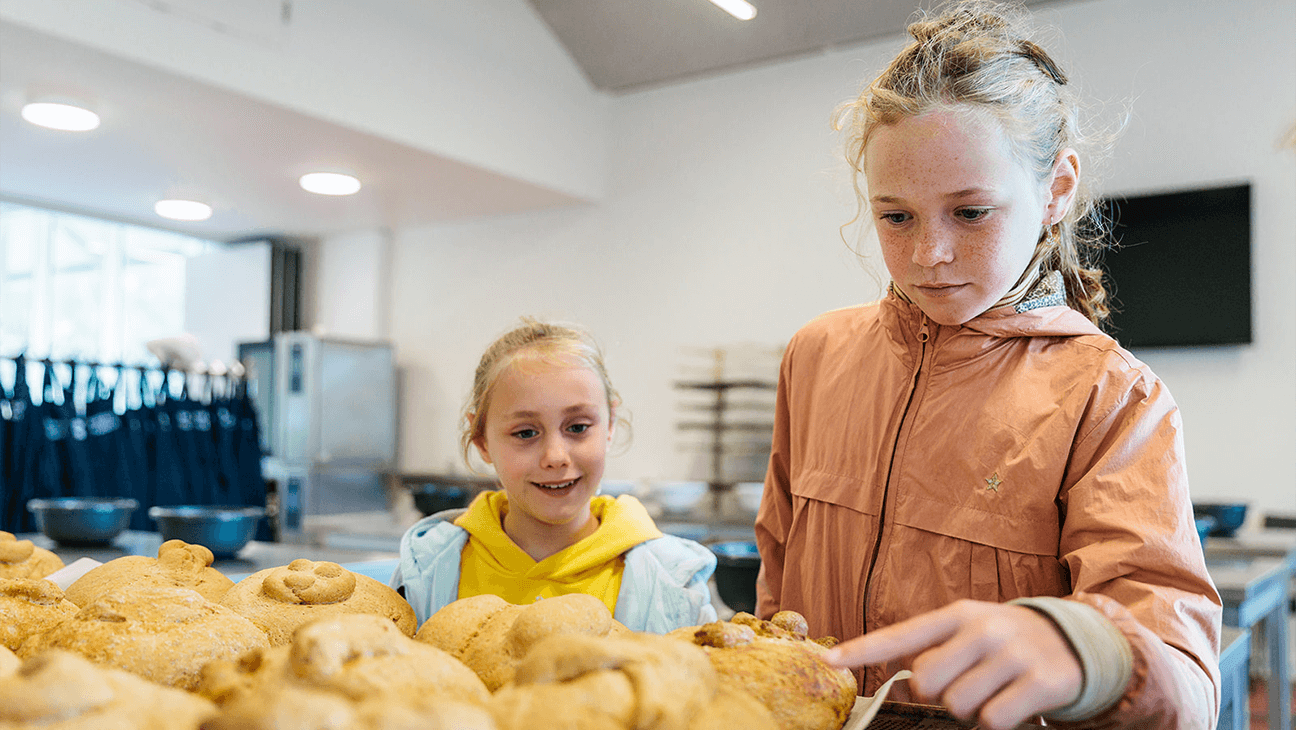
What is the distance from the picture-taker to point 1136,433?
29.2 inches

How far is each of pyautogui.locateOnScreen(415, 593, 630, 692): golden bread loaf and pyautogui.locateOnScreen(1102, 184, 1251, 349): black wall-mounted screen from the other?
313 centimetres

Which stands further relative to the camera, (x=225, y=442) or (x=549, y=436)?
(x=225, y=442)

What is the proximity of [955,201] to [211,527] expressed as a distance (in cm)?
135

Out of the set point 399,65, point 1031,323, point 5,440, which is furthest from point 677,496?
point 1031,323

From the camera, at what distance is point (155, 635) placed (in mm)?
480

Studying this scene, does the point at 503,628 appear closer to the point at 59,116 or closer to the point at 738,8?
the point at 59,116

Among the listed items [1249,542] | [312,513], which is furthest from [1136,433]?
[312,513]

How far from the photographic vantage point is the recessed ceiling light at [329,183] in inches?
159

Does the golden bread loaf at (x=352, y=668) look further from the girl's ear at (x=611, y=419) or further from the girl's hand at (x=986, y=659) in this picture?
the girl's ear at (x=611, y=419)

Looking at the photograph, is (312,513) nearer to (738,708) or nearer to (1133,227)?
(1133,227)

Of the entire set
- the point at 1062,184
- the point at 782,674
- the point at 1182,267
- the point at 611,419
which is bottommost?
the point at 782,674

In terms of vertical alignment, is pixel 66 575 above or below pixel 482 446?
below

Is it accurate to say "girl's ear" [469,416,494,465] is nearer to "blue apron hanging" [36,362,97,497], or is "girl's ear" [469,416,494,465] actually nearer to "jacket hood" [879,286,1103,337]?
"jacket hood" [879,286,1103,337]

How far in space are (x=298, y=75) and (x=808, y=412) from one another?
272 centimetres
